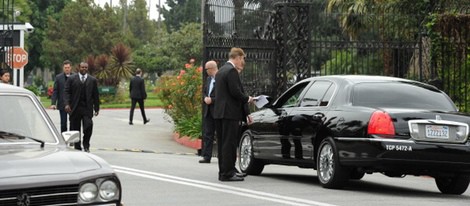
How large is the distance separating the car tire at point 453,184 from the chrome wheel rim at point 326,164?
4.86 ft

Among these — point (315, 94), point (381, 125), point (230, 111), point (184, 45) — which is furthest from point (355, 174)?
point (184, 45)

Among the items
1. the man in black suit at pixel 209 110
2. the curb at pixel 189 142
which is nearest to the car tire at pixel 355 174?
the man in black suit at pixel 209 110

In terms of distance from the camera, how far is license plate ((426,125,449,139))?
44.0 ft

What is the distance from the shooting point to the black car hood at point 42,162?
7.40 meters

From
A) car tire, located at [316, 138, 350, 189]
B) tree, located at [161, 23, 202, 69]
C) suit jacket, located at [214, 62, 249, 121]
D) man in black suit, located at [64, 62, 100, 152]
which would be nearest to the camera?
car tire, located at [316, 138, 350, 189]

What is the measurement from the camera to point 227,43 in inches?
866

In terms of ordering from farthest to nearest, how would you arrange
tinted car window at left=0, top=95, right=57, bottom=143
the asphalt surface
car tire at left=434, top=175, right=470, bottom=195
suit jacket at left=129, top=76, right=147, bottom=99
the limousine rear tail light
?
suit jacket at left=129, top=76, right=147, bottom=99 → the asphalt surface → car tire at left=434, top=175, right=470, bottom=195 → the limousine rear tail light → tinted car window at left=0, top=95, right=57, bottom=143

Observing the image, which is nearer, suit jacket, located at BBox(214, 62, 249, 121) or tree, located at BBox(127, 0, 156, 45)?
suit jacket, located at BBox(214, 62, 249, 121)

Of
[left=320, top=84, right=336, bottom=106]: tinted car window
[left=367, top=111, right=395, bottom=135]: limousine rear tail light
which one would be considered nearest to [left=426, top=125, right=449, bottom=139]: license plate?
[left=367, top=111, right=395, bottom=135]: limousine rear tail light

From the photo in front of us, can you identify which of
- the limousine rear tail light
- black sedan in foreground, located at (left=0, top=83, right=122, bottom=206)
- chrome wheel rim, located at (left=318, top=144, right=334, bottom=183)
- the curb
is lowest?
the curb

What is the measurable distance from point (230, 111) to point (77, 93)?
18.6ft

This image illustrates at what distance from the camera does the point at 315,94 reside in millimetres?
15023

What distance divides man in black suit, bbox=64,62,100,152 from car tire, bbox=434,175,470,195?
24.8 ft

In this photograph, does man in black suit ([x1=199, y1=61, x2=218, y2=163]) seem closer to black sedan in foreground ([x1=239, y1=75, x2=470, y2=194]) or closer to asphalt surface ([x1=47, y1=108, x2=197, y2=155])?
black sedan in foreground ([x1=239, y1=75, x2=470, y2=194])
